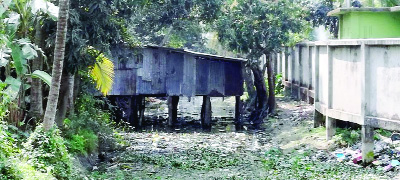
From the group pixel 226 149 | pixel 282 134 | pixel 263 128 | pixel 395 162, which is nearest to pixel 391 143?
pixel 395 162

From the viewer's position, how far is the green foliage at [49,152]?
9414 millimetres

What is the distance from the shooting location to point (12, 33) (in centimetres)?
1123

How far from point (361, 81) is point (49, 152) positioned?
228 inches

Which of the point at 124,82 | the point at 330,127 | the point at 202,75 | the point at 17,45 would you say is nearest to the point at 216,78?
the point at 202,75

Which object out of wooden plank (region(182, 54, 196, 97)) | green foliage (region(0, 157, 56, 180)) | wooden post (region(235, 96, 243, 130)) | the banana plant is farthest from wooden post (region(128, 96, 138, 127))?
green foliage (region(0, 157, 56, 180))

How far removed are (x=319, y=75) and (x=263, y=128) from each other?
696 centimetres

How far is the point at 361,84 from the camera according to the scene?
37.8 ft

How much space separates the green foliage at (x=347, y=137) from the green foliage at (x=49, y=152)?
19.8 ft

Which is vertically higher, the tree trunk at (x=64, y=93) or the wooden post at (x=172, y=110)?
the tree trunk at (x=64, y=93)

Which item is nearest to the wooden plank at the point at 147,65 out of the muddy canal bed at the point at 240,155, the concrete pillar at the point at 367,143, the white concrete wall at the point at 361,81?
the muddy canal bed at the point at 240,155

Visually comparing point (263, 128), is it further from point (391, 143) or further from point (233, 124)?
point (391, 143)

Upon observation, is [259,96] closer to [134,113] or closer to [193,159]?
[134,113]

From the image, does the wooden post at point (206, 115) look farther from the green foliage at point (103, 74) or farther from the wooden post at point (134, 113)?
the green foliage at point (103, 74)

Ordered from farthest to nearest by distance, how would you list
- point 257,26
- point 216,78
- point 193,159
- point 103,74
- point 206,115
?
point 216,78
point 206,115
point 257,26
point 103,74
point 193,159
